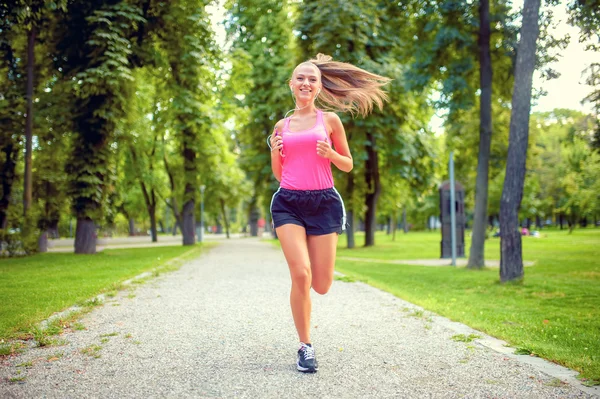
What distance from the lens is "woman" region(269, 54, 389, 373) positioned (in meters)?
4.41

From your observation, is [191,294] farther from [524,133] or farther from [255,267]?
[524,133]

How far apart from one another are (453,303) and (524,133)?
4.32 meters

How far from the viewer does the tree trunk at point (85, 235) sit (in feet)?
58.0

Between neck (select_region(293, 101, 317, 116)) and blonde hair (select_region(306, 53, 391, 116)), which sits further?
blonde hair (select_region(306, 53, 391, 116))

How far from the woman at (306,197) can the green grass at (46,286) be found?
106 inches

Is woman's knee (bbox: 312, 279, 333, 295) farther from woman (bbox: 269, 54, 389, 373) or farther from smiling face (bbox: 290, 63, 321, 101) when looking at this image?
smiling face (bbox: 290, 63, 321, 101)

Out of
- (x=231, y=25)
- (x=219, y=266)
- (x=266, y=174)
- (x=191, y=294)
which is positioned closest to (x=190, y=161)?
(x=266, y=174)

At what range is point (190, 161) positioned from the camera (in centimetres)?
2502

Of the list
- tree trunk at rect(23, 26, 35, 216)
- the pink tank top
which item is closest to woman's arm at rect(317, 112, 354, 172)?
the pink tank top

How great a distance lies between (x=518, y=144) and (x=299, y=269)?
7997 millimetres

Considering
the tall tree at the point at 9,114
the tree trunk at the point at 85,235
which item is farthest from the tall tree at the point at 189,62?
the tree trunk at the point at 85,235

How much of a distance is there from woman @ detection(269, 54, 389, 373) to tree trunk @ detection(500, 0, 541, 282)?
7.30 meters

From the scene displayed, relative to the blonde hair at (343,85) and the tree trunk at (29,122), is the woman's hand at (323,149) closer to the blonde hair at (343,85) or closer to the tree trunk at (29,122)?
the blonde hair at (343,85)

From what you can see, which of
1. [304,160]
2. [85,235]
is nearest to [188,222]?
[85,235]
